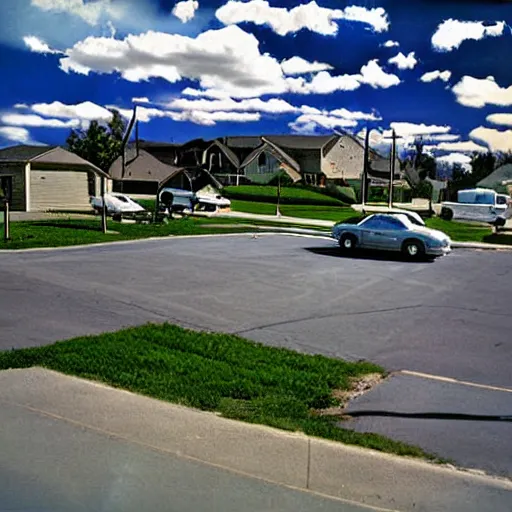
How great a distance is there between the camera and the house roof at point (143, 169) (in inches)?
690

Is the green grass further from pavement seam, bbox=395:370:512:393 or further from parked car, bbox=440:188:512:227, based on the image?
pavement seam, bbox=395:370:512:393

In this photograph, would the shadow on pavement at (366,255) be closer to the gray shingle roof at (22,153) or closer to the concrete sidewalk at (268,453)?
the gray shingle roof at (22,153)

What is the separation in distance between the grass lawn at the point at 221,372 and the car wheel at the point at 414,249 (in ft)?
29.9

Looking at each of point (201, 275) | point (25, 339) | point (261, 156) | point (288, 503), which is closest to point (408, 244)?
point (261, 156)

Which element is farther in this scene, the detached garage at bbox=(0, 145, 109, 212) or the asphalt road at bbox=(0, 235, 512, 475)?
the detached garage at bbox=(0, 145, 109, 212)

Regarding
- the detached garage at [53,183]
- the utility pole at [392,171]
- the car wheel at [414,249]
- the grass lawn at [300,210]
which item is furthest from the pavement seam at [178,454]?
the detached garage at [53,183]

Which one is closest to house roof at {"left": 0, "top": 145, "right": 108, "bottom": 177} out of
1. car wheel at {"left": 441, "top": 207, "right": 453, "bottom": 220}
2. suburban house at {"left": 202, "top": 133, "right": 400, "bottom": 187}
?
suburban house at {"left": 202, "top": 133, "right": 400, "bottom": 187}

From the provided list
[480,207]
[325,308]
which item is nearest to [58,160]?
[480,207]

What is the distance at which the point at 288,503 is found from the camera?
2.95m

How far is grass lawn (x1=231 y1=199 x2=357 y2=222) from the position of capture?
15.8m

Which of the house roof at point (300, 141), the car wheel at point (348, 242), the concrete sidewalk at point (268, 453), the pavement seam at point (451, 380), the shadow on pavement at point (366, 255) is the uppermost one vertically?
the house roof at point (300, 141)

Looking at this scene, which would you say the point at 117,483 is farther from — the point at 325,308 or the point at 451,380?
the point at 325,308

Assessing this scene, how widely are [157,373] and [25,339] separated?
5.39ft

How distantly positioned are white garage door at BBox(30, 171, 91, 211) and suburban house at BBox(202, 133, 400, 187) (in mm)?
6063
